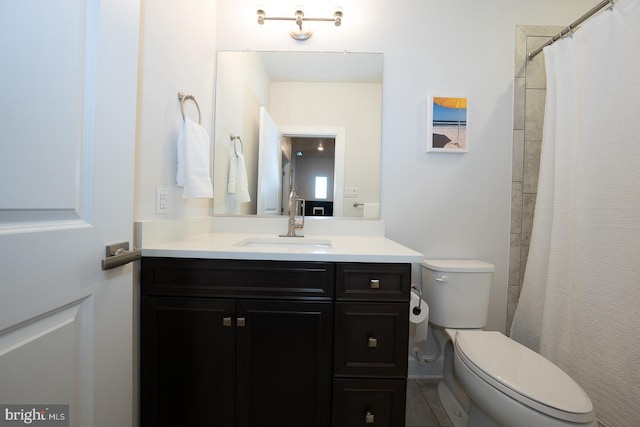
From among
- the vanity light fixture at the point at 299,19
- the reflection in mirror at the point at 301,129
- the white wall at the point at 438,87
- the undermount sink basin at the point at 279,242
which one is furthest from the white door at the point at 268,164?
the vanity light fixture at the point at 299,19

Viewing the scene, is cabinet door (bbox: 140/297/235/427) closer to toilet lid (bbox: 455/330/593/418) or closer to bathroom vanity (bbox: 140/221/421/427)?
bathroom vanity (bbox: 140/221/421/427)

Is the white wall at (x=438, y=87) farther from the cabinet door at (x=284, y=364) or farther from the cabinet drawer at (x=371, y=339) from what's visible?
the cabinet door at (x=284, y=364)

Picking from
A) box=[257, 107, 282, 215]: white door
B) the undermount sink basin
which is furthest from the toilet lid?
box=[257, 107, 282, 215]: white door

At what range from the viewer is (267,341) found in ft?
3.25

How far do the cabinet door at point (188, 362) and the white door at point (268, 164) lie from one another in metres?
0.73

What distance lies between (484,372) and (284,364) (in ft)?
2.46

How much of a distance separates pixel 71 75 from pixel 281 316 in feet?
3.00

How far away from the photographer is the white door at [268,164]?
1.58 metres

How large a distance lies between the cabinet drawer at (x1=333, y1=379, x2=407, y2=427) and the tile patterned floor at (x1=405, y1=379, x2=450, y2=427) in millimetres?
424

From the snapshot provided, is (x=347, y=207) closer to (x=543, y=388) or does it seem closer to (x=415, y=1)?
(x=543, y=388)

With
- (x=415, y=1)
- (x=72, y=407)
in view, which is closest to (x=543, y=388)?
(x=72, y=407)

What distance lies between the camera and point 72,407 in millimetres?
628

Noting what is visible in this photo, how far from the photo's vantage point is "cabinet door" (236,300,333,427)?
3.22 feet

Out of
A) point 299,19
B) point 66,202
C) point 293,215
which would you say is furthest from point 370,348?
point 299,19
